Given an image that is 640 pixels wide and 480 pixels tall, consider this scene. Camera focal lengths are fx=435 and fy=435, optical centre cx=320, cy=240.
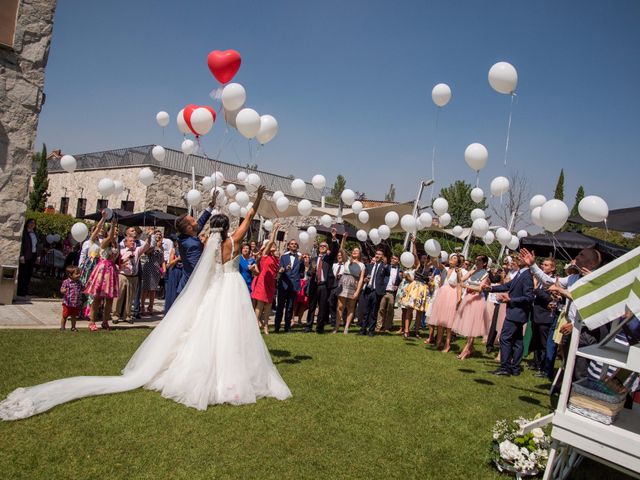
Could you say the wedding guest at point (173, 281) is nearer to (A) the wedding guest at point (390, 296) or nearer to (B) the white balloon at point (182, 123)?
(B) the white balloon at point (182, 123)

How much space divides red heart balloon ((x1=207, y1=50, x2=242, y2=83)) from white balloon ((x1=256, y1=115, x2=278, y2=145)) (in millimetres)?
994

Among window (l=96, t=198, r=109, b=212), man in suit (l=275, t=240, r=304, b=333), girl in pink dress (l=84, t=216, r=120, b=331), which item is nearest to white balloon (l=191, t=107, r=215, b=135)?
girl in pink dress (l=84, t=216, r=120, b=331)

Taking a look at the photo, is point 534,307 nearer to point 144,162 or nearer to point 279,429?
point 279,429

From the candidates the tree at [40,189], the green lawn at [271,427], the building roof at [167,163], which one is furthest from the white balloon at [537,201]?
the tree at [40,189]

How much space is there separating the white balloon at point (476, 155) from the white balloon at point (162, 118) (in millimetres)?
7351

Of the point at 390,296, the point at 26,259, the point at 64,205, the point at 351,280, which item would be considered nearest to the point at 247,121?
the point at 351,280

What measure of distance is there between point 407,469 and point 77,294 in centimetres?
695

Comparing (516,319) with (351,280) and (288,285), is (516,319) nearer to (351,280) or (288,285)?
(351,280)

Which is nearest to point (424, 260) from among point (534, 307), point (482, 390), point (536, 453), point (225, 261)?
point (534, 307)

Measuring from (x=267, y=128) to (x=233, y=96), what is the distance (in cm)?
103

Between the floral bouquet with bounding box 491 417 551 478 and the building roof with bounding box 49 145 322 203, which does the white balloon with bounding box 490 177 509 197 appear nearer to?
the floral bouquet with bounding box 491 417 551 478

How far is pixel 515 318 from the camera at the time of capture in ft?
26.6

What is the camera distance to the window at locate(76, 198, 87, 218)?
26.1m

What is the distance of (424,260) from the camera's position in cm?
1262
